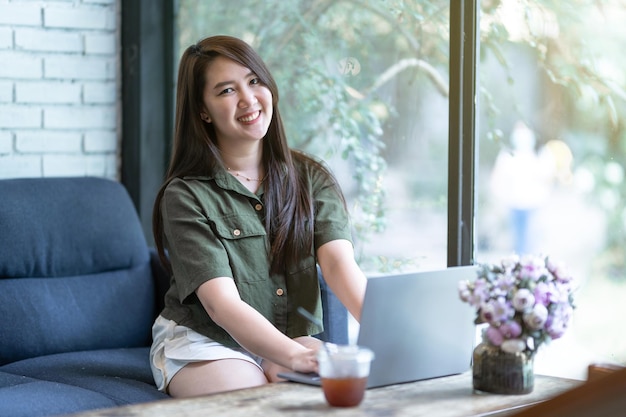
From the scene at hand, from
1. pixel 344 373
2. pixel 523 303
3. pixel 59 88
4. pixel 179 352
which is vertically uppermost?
pixel 59 88

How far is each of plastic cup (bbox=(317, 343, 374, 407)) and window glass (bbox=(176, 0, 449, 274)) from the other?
3.63 ft

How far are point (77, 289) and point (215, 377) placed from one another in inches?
32.8

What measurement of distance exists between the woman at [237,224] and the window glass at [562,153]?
1.45 ft

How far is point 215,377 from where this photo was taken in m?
2.31

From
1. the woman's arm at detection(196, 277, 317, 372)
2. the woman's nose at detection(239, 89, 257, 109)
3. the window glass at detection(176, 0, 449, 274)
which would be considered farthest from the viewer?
the window glass at detection(176, 0, 449, 274)

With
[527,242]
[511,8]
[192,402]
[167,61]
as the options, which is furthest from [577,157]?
[167,61]

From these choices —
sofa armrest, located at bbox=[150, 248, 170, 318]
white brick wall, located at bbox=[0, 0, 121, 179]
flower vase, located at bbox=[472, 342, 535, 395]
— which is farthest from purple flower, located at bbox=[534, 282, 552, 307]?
white brick wall, located at bbox=[0, 0, 121, 179]

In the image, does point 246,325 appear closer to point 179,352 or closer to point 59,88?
point 179,352

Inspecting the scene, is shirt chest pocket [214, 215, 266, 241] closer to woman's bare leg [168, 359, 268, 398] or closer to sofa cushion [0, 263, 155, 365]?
woman's bare leg [168, 359, 268, 398]

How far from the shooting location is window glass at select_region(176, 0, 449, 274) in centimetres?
278

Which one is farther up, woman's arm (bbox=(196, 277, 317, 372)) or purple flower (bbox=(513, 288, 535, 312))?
purple flower (bbox=(513, 288, 535, 312))

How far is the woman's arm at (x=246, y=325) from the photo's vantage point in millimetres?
2074

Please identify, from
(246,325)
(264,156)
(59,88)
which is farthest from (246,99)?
(59,88)

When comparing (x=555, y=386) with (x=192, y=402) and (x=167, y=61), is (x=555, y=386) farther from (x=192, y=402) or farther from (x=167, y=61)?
(x=167, y=61)
